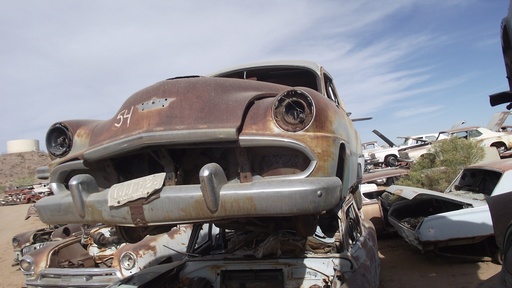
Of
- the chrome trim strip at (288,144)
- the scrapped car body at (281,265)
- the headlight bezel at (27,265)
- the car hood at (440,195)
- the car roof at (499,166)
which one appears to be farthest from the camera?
the car roof at (499,166)

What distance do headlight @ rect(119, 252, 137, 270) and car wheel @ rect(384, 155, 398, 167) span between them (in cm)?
1613

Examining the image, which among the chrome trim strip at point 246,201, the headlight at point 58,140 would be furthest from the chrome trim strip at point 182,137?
the headlight at point 58,140

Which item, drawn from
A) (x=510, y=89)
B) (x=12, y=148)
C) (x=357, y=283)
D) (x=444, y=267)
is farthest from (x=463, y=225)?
(x=12, y=148)

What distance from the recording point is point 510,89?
229 cm

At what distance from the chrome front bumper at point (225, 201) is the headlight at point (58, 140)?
0.74 m

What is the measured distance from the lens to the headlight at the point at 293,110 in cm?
232

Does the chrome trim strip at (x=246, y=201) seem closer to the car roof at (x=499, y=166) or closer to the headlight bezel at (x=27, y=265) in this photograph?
the headlight bezel at (x=27, y=265)

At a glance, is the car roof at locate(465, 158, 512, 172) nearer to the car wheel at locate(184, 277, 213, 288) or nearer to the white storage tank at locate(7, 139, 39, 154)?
the car wheel at locate(184, 277, 213, 288)

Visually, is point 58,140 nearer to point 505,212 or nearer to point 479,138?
point 505,212

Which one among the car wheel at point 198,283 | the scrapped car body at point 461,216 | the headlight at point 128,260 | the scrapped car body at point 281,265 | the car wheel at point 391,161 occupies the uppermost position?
the scrapped car body at point 281,265

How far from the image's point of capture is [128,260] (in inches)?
194

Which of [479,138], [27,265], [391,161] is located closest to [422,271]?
[27,265]

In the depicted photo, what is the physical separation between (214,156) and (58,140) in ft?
4.15

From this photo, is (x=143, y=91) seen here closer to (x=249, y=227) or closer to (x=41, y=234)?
(x=249, y=227)
